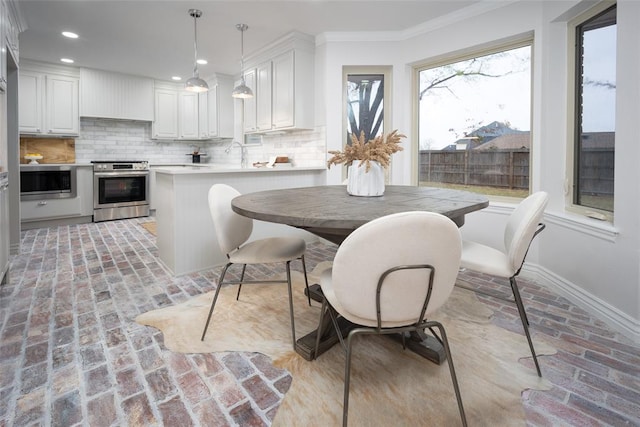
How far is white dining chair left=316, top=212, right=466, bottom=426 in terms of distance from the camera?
1038mm

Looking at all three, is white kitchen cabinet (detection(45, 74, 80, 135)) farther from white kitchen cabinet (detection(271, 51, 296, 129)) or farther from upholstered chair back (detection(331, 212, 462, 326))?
upholstered chair back (detection(331, 212, 462, 326))

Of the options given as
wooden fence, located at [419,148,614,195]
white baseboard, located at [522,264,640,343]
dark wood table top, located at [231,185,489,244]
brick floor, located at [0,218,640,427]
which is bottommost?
brick floor, located at [0,218,640,427]

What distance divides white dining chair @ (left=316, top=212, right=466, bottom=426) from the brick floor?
629mm

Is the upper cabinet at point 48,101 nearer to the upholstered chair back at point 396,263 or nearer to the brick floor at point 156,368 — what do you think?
the brick floor at point 156,368

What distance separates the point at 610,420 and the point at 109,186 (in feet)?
20.6

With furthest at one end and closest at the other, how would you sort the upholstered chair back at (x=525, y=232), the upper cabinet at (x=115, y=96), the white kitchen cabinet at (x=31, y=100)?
→ the upper cabinet at (x=115, y=96), the white kitchen cabinet at (x=31, y=100), the upholstered chair back at (x=525, y=232)

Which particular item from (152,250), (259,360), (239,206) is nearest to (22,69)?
(152,250)

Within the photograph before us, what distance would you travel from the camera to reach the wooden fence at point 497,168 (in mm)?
2420

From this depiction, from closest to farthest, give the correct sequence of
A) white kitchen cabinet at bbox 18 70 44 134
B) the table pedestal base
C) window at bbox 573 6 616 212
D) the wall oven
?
1. the table pedestal base
2. window at bbox 573 6 616 212
3. the wall oven
4. white kitchen cabinet at bbox 18 70 44 134

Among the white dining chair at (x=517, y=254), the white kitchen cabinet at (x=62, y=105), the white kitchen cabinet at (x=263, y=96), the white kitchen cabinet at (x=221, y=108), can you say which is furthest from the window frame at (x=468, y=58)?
the white kitchen cabinet at (x=62, y=105)

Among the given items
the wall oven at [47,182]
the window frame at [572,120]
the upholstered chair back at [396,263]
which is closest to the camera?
the upholstered chair back at [396,263]

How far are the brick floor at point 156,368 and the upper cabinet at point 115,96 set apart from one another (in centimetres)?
384

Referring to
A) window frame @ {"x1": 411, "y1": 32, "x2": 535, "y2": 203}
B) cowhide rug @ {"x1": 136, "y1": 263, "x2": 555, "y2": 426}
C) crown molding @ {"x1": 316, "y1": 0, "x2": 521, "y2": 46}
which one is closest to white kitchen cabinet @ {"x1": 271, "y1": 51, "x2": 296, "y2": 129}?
crown molding @ {"x1": 316, "y1": 0, "x2": 521, "y2": 46}

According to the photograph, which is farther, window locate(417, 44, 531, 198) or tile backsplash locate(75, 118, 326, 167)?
tile backsplash locate(75, 118, 326, 167)
